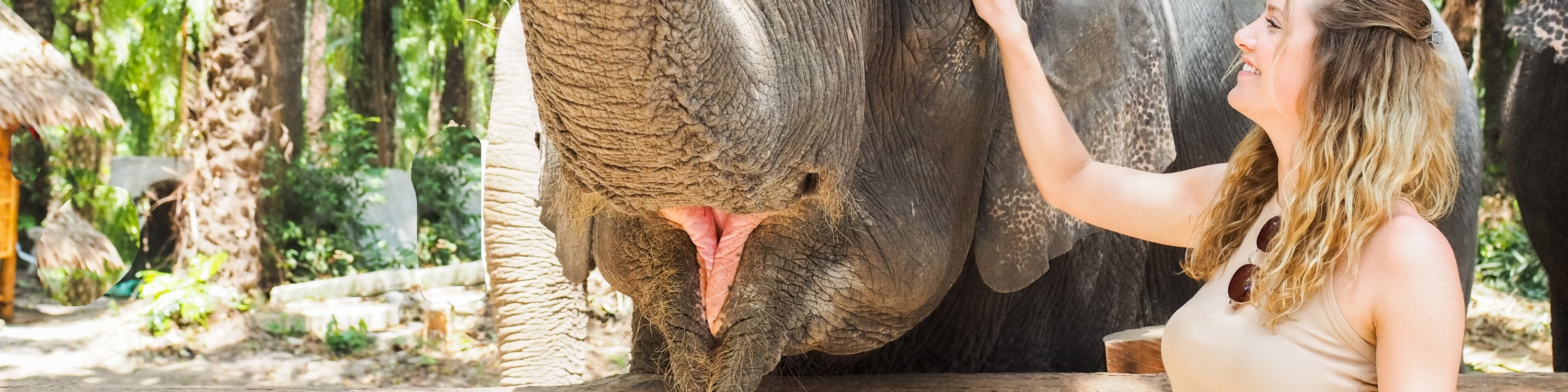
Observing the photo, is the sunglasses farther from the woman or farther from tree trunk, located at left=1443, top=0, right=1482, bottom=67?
tree trunk, located at left=1443, top=0, right=1482, bottom=67

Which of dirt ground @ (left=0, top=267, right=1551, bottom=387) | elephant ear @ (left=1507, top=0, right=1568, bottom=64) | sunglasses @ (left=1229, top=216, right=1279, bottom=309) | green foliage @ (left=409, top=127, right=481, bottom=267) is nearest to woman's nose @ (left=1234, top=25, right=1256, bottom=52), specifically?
sunglasses @ (left=1229, top=216, right=1279, bottom=309)

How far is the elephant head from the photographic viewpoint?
1.54 metres

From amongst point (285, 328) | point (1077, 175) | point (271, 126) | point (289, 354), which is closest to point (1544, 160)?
point (1077, 175)

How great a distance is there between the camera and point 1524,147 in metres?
5.34

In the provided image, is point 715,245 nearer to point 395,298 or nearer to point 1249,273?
point 1249,273

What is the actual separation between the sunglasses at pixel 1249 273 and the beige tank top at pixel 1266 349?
2cm

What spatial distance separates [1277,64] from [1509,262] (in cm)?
904

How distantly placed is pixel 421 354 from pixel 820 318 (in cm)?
635

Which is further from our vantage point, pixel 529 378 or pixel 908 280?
pixel 529 378

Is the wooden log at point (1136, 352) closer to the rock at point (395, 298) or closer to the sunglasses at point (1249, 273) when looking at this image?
the sunglasses at point (1249, 273)

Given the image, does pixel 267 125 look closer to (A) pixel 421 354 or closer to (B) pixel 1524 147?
(A) pixel 421 354

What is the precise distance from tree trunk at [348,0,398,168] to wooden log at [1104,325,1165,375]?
12.2m

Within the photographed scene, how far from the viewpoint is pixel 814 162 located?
77.2 inches

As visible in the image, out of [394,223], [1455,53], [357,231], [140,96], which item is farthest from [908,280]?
[140,96]
